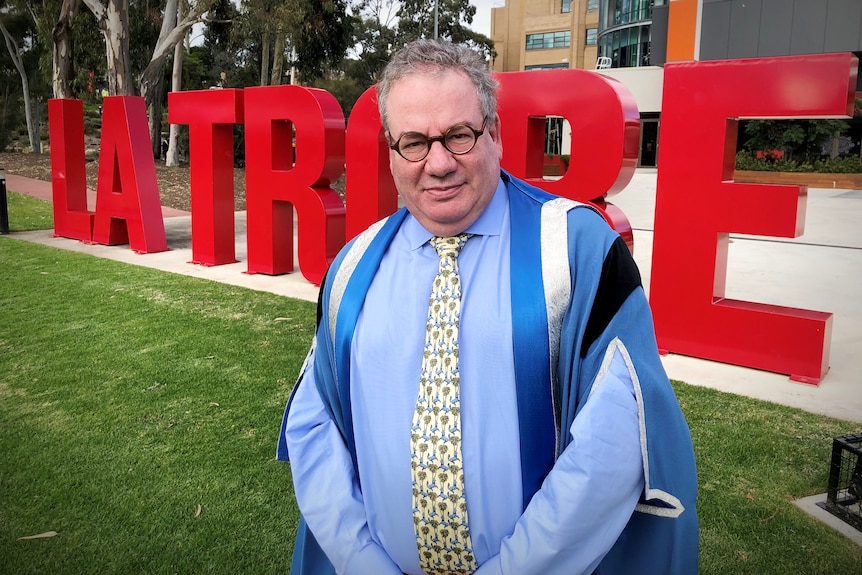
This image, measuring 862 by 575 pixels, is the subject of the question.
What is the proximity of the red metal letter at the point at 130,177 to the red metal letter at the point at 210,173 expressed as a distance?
2.44 ft

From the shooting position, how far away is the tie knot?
200cm

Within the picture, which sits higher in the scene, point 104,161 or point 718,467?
point 104,161

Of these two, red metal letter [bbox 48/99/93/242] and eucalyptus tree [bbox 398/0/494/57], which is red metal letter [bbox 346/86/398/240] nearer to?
red metal letter [bbox 48/99/93/242]

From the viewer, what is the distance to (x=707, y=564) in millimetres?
3361

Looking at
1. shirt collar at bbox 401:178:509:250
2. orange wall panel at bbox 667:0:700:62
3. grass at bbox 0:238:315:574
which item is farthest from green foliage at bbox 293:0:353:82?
shirt collar at bbox 401:178:509:250

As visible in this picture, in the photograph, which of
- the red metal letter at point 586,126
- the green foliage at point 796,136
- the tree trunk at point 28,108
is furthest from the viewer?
the tree trunk at point 28,108

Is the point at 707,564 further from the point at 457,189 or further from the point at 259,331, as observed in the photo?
the point at 259,331

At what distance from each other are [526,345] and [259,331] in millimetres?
5557

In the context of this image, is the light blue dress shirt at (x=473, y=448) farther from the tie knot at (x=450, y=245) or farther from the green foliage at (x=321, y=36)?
the green foliage at (x=321, y=36)

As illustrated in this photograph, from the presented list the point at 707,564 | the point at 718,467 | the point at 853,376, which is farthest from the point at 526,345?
the point at 853,376

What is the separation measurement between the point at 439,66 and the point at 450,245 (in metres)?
0.44

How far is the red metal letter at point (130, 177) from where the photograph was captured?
11.0 meters

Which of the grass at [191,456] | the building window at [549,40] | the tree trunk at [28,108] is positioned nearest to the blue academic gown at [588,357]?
the grass at [191,456]

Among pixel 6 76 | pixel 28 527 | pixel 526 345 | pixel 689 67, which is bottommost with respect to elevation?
pixel 28 527
